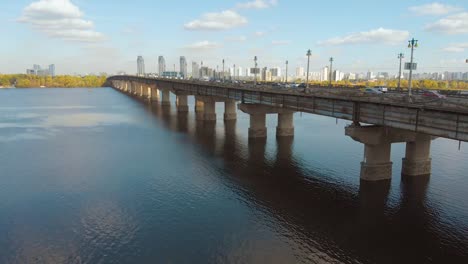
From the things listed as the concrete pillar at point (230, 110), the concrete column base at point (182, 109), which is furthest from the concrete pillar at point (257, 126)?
the concrete column base at point (182, 109)

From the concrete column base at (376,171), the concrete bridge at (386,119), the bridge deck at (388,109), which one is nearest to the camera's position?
the bridge deck at (388,109)

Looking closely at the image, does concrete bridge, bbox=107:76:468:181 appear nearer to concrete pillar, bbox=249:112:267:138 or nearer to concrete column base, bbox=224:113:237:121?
concrete pillar, bbox=249:112:267:138

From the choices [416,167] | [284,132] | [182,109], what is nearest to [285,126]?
[284,132]

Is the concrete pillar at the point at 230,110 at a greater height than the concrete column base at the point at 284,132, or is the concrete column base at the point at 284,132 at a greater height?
the concrete pillar at the point at 230,110

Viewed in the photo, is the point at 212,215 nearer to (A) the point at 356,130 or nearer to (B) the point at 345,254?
(B) the point at 345,254

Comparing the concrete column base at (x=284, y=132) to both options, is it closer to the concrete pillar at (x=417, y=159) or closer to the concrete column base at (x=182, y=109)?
the concrete pillar at (x=417, y=159)

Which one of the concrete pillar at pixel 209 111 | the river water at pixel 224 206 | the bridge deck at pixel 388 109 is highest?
the bridge deck at pixel 388 109
